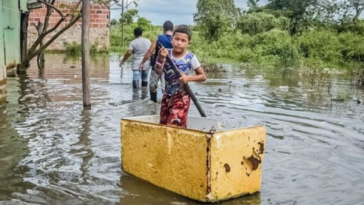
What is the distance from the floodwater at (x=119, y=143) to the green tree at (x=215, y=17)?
1943 cm

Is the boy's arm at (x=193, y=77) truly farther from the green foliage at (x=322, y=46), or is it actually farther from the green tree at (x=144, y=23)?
the green tree at (x=144, y=23)

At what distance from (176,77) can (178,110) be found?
359 millimetres

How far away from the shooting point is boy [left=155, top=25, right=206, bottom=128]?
5410 millimetres

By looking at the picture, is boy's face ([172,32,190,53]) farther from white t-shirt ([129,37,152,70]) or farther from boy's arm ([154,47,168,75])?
white t-shirt ([129,37,152,70])

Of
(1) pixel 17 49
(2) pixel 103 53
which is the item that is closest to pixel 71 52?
(2) pixel 103 53

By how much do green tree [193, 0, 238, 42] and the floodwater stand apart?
19428 millimetres

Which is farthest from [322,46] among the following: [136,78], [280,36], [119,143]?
[119,143]

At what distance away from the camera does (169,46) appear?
29.2 ft

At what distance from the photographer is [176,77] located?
18.2 feet

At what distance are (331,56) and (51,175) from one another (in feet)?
71.7

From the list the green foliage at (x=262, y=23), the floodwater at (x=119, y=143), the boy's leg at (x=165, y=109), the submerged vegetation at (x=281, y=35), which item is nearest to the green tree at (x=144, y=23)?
the submerged vegetation at (x=281, y=35)

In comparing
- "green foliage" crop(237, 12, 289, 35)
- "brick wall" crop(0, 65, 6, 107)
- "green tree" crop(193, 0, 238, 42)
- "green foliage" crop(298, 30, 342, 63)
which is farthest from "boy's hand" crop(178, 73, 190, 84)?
"green foliage" crop(237, 12, 289, 35)

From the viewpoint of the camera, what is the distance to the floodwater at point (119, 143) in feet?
15.6

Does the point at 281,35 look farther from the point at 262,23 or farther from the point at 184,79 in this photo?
the point at 184,79
